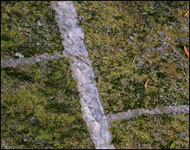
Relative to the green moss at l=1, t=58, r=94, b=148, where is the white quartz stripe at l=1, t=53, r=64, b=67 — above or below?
above

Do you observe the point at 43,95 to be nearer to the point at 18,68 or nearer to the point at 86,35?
the point at 18,68

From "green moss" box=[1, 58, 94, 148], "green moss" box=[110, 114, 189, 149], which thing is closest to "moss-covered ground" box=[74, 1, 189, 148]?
"green moss" box=[110, 114, 189, 149]

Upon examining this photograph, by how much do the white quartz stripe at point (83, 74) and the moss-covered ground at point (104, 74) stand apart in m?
0.04

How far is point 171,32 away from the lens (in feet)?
7.07

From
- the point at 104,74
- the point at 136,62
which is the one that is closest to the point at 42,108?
the point at 104,74

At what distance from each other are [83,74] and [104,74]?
16 cm

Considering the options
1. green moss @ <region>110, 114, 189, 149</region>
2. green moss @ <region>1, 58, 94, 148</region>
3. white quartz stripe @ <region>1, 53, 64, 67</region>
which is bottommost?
green moss @ <region>110, 114, 189, 149</region>

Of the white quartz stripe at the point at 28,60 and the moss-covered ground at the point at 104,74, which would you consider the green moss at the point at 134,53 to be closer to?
the moss-covered ground at the point at 104,74

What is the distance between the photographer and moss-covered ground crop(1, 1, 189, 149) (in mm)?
1659

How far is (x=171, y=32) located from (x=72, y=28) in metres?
0.86

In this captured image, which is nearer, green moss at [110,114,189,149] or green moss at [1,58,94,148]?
green moss at [1,58,94,148]

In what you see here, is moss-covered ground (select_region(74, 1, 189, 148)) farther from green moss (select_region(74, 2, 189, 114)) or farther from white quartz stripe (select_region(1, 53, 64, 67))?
white quartz stripe (select_region(1, 53, 64, 67))

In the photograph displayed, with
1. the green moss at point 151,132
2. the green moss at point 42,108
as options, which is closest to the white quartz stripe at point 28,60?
the green moss at point 42,108

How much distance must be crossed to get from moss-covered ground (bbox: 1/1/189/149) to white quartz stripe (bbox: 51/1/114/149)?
0.04 meters
